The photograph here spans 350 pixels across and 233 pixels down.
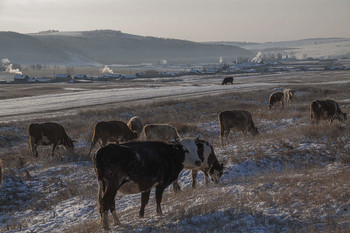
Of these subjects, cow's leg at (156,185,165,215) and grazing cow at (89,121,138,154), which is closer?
cow's leg at (156,185,165,215)

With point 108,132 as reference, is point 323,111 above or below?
above

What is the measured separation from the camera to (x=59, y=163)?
1862 centimetres

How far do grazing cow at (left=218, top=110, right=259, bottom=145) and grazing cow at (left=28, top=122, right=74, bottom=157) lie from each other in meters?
8.07

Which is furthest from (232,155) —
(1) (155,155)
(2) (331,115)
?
(2) (331,115)

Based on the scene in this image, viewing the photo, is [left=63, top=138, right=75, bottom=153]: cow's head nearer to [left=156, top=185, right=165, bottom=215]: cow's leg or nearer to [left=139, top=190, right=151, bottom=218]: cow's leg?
[left=139, top=190, right=151, bottom=218]: cow's leg

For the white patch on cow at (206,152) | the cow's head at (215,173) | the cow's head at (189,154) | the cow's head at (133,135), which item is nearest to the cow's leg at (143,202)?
the cow's head at (189,154)

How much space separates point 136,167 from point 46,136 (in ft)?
42.3

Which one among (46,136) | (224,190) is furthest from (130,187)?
(46,136)

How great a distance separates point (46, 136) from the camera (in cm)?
2042

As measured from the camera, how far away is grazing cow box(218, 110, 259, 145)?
2075cm

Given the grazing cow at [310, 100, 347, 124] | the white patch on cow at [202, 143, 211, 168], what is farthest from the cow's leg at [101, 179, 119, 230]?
the grazing cow at [310, 100, 347, 124]

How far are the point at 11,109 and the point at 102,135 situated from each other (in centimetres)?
2813

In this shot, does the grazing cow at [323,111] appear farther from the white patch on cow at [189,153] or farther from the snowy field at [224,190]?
the white patch on cow at [189,153]

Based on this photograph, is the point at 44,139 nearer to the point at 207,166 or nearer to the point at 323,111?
the point at 207,166
